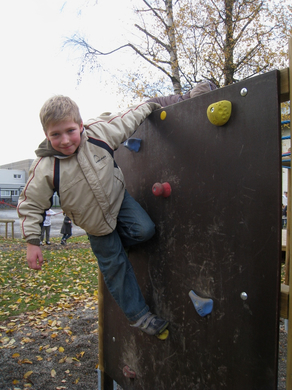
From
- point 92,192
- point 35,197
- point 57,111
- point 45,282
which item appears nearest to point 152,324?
point 92,192

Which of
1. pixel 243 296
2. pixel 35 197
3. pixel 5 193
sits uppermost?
pixel 35 197

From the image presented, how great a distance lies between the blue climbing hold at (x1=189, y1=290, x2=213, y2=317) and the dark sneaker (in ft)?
1.00

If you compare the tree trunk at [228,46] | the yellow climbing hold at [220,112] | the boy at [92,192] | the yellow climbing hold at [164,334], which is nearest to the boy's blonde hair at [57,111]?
the boy at [92,192]

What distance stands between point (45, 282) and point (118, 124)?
4576 millimetres

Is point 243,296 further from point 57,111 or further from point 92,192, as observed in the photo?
point 57,111

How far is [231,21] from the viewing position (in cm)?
841

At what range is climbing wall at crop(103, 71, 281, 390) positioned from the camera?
1.17 meters

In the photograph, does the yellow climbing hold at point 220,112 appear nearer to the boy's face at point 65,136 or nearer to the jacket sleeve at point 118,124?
the jacket sleeve at point 118,124

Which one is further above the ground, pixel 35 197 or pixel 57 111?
pixel 57 111

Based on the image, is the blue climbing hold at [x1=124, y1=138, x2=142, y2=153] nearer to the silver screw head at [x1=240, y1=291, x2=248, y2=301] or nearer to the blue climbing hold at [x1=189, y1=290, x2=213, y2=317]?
the blue climbing hold at [x1=189, y1=290, x2=213, y2=317]

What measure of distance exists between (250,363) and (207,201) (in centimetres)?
70

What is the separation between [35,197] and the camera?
1.65 metres

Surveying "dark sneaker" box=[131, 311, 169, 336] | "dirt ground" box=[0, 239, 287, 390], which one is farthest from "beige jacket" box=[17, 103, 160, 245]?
"dirt ground" box=[0, 239, 287, 390]

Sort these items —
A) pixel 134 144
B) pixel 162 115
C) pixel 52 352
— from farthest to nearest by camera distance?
pixel 52 352
pixel 134 144
pixel 162 115
